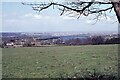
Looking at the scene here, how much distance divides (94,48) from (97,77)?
63.1 ft

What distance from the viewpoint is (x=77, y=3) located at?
968 centimetres

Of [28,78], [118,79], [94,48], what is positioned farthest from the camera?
[94,48]

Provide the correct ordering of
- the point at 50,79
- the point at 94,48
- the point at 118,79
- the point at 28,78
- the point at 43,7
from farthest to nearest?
the point at 94,48 < the point at 28,78 < the point at 50,79 < the point at 118,79 < the point at 43,7

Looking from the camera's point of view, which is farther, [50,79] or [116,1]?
[50,79]

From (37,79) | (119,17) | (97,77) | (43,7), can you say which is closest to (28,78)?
(37,79)

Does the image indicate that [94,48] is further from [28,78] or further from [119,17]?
[119,17]

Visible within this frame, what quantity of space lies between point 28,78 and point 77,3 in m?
4.03

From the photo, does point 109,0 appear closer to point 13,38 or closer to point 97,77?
point 97,77

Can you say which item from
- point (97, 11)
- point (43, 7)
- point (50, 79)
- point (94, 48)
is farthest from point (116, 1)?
point (94, 48)

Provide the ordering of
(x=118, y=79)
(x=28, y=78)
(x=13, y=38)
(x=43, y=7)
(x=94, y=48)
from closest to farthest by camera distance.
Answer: (x=43, y=7)
(x=118, y=79)
(x=28, y=78)
(x=13, y=38)
(x=94, y=48)

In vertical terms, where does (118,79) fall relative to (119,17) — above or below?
below

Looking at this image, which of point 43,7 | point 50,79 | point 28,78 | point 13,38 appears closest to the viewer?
point 43,7

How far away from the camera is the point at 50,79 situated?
11680 mm

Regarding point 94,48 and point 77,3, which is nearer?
point 77,3
